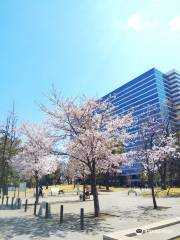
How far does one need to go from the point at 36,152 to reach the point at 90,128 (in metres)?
4.96

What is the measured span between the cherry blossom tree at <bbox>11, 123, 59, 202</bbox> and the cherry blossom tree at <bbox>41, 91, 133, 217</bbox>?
1.23m

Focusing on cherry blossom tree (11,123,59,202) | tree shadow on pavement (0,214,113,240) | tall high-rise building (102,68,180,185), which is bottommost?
tree shadow on pavement (0,214,113,240)

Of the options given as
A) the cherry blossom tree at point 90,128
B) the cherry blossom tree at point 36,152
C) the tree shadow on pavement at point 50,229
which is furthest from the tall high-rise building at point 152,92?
the tree shadow on pavement at point 50,229

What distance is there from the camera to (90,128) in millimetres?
18453

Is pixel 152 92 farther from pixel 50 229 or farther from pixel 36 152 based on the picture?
pixel 50 229

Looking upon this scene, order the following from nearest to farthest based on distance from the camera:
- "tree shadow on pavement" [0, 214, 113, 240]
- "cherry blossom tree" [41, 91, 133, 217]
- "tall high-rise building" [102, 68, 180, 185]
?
1. "tree shadow on pavement" [0, 214, 113, 240]
2. "cherry blossom tree" [41, 91, 133, 217]
3. "tall high-rise building" [102, 68, 180, 185]

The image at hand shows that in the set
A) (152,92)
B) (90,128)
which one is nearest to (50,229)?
(90,128)

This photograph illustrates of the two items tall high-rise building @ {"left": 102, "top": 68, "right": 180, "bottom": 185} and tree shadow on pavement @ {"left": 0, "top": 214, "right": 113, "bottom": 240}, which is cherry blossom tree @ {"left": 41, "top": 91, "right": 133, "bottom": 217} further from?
tall high-rise building @ {"left": 102, "top": 68, "right": 180, "bottom": 185}

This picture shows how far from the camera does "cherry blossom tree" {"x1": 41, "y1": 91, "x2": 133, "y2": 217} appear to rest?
58.3 ft

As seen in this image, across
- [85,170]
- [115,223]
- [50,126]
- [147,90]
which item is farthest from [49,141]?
[147,90]

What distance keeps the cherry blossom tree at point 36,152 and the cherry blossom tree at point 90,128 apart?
4.02 ft

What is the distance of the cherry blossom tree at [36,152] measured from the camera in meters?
18.5

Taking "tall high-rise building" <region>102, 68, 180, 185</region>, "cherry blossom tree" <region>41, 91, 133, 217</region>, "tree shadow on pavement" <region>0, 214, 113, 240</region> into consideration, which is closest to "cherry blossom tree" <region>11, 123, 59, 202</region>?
"cherry blossom tree" <region>41, 91, 133, 217</region>

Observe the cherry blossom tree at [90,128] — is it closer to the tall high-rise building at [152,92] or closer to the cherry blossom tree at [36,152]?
the cherry blossom tree at [36,152]
